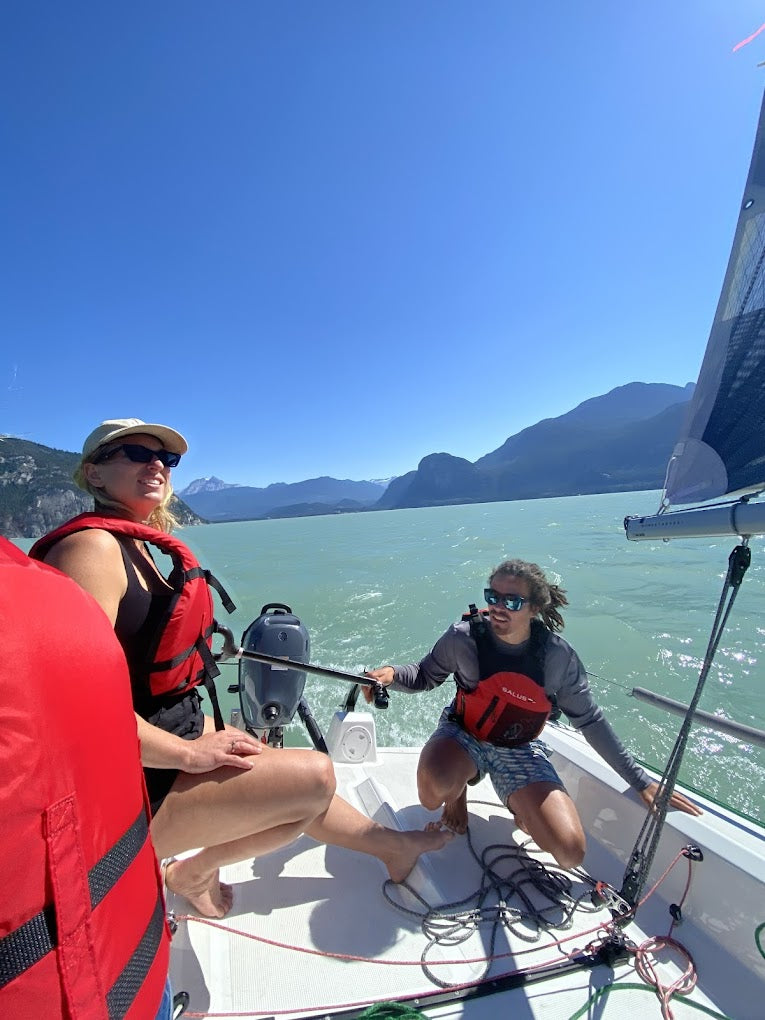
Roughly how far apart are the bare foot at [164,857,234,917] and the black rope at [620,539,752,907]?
1.61 meters

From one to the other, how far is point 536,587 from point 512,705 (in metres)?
0.62

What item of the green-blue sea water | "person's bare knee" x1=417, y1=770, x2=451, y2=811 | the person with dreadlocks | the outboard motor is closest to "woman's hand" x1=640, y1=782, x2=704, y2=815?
the person with dreadlocks

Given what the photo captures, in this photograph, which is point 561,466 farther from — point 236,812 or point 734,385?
point 236,812

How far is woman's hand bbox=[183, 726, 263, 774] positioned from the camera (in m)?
1.44

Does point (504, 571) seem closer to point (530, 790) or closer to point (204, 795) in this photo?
point (530, 790)

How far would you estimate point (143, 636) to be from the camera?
4.99 ft

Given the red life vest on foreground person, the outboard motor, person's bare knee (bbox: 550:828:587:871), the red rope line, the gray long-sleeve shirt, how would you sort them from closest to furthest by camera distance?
the red life vest on foreground person
the red rope line
person's bare knee (bbox: 550:828:587:871)
the gray long-sleeve shirt
the outboard motor

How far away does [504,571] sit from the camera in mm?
Result: 2514

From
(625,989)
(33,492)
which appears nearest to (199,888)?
(625,989)

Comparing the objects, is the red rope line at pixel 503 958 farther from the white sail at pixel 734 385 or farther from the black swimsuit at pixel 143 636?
the white sail at pixel 734 385

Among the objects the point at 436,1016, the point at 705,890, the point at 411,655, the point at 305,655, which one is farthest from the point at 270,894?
the point at 411,655

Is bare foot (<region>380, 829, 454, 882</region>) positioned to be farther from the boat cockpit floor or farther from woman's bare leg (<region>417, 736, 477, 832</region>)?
woman's bare leg (<region>417, 736, 477, 832</region>)

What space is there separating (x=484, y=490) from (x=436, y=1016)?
138298mm

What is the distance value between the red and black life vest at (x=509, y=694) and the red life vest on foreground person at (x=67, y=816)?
1925 mm
